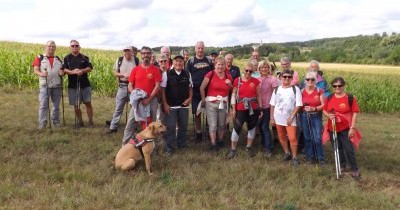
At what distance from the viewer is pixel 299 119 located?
868cm

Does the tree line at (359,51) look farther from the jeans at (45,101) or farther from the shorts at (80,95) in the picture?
the jeans at (45,101)

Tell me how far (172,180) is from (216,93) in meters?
2.24

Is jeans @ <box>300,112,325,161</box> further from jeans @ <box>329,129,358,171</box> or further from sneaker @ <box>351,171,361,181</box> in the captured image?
sneaker @ <box>351,171,361,181</box>

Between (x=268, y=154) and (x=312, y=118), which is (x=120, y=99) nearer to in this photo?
(x=268, y=154)

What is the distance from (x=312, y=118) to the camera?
26.7 ft

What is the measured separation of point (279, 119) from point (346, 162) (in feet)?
5.14

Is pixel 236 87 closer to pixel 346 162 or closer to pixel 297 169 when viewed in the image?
pixel 297 169

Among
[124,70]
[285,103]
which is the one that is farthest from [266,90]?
[124,70]

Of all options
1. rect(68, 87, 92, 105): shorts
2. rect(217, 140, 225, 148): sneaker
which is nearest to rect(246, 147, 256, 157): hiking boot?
rect(217, 140, 225, 148): sneaker

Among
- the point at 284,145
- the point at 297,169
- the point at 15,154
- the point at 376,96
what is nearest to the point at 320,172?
the point at 297,169

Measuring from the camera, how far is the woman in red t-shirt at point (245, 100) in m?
8.30

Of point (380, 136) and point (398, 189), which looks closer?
point (398, 189)

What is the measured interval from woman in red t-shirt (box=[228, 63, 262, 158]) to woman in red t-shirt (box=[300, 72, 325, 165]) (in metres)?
0.90

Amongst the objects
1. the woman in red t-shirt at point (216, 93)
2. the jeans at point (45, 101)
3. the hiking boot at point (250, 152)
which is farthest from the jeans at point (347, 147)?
the jeans at point (45, 101)
